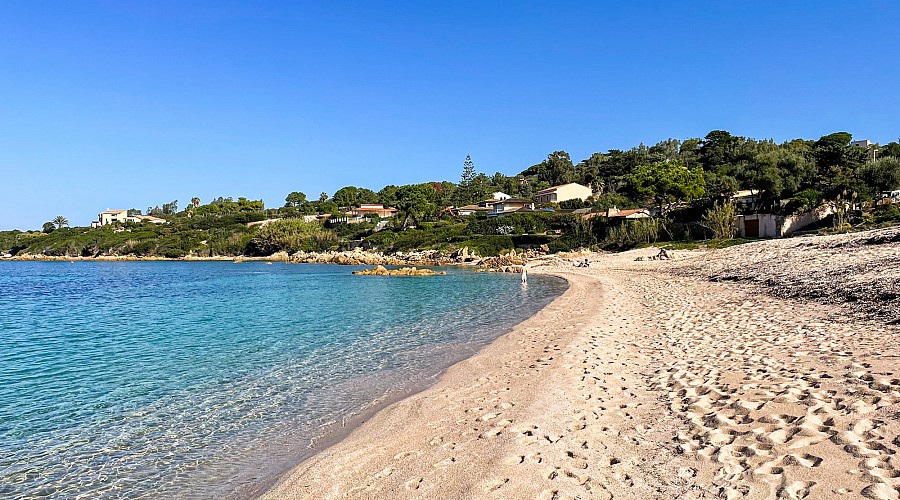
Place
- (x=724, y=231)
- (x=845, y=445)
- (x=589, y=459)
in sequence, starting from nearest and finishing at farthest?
(x=845, y=445) < (x=589, y=459) < (x=724, y=231)

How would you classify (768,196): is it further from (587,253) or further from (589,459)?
(589,459)

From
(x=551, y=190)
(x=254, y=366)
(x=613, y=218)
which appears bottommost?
(x=254, y=366)

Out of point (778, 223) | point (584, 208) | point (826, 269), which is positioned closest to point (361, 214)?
point (584, 208)

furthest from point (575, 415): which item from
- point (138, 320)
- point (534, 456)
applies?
point (138, 320)

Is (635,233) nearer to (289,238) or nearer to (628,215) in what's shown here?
(628,215)

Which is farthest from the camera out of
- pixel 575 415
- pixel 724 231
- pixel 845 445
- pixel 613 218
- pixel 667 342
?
pixel 613 218

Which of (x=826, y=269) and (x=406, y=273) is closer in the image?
(x=826, y=269)

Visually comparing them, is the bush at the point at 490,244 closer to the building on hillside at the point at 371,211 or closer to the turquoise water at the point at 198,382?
the turquoise water at the point at 198,382

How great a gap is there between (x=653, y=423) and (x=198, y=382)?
8635mm

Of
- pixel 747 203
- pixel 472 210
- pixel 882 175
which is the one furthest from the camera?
pixel 472 210

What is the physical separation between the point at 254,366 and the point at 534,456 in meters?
8.44

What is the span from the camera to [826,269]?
2008 cm

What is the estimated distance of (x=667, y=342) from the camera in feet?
38.1

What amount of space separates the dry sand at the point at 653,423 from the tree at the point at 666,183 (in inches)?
1756
